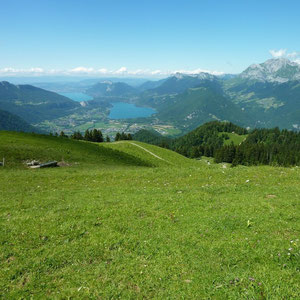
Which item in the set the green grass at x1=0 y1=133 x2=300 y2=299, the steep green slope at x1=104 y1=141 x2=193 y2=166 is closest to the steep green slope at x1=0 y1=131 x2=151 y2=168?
the steep green slope at x1=104 y1=141 x2=193 y2=166

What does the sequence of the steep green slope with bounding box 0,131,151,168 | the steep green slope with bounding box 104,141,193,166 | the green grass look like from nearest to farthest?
the green grass < the steep green slope with bounding box 0,131,151,168 < the steep green slope with bounding box 104,141,193,166

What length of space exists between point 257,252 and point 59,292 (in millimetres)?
9035

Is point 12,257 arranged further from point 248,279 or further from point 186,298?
point 248,279

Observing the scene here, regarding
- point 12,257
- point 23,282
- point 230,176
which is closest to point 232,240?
point 23,282

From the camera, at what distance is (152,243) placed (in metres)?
11.1

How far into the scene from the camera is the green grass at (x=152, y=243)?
27.6 ft

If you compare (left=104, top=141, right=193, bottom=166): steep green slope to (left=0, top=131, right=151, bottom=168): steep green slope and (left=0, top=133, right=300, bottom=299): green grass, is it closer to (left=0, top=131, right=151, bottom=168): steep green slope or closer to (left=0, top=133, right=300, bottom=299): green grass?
(left=0, top=131, right=151, bottom=168): steep green slope

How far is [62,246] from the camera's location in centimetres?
1089

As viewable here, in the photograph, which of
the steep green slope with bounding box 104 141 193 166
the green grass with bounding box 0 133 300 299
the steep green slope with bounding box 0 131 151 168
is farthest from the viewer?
the steep green slope with bounding box 104 141 193 166

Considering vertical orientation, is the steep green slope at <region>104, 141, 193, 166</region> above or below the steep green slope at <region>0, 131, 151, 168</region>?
below

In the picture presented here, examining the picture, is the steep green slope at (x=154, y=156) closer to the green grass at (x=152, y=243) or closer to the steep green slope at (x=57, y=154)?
the steep green slope at (x=57, y=154)

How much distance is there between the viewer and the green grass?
841cm

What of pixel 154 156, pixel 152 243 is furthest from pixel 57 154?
pixel 152 243

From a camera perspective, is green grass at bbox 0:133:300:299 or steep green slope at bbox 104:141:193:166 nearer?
green grass at bbox 0:133:300:299
